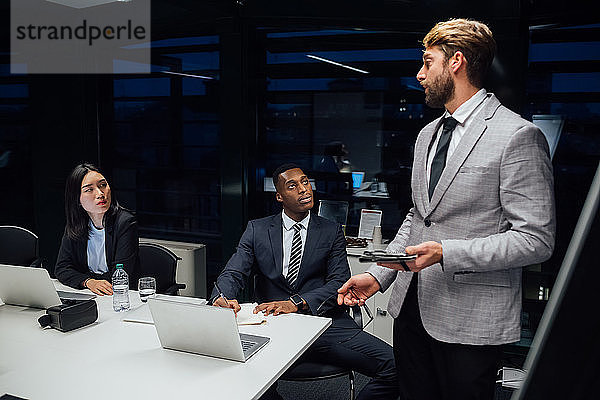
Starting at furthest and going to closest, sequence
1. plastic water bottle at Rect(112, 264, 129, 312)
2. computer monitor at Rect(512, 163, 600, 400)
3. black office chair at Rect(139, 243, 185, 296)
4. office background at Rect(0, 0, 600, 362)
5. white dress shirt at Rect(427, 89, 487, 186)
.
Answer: office background at Rect(0, 0, 600, 362) → black office chair at Rect(139, 243, 185, 296) → plastic water bottle at Rect(112, 264, 129, 312) → white dress shirt at Rect(427, 89, 487, 186) → computer monitor at Rect(512, 163, 600, 400)

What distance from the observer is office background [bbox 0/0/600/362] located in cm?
364

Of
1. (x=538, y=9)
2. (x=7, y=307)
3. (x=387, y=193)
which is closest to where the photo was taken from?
(x=7, y=307)

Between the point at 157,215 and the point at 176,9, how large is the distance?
1995 mm

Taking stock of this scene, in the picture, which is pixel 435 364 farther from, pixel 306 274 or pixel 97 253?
pixel 97 253

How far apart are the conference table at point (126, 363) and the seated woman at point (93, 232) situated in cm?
74

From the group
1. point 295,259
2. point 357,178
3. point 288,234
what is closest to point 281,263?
point 295,259

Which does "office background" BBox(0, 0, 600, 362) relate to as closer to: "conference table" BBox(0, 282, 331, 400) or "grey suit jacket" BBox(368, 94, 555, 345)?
"grey suit jacket" BBox(368, 94, 555, 345)

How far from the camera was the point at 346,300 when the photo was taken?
203 centimetres

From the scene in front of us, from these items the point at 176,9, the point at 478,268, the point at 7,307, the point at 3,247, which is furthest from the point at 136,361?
the point at 176,9

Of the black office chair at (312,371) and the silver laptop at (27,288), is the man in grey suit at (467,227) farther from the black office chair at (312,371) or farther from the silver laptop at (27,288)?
the silver laptop at (27,288)

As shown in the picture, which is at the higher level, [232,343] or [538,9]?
[538,9]

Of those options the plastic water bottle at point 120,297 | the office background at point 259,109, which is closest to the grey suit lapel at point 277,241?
the plastic water bottle at point 120,297

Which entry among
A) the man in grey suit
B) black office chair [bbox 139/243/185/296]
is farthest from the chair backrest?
the man in grey suit

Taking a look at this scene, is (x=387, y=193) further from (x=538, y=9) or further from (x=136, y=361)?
(x=136, y=361)
